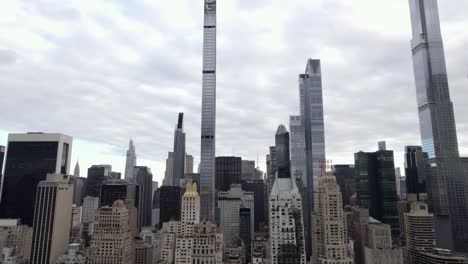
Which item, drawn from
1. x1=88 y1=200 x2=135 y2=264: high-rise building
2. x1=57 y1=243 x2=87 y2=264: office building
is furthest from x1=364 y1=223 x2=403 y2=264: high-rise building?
x1=57 y1=243 x2=87 y2=264: office building

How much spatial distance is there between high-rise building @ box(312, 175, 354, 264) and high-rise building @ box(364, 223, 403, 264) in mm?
12857

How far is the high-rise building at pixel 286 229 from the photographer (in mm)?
140750

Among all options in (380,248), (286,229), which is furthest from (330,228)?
(380,248)

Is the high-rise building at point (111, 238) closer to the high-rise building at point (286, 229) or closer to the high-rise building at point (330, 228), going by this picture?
the high-rise building at point (286, 229)

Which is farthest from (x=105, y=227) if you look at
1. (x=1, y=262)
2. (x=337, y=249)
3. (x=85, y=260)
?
(x=337, y=249)

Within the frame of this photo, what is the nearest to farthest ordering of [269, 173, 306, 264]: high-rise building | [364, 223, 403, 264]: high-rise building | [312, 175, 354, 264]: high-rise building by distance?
1. [269, 173, 306, 264]: high-rise building
2. [312, 175, 354, 264]: high-rise building
3. [364, 223, 403, 264]: high-rise building

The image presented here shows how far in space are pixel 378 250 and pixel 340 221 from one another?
2827 centimetres

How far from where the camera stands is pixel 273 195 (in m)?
157

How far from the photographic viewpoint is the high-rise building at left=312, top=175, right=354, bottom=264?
5969 inches

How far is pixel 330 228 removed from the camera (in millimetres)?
158625

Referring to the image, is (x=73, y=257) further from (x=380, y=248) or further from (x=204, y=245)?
(x=380, y=248)

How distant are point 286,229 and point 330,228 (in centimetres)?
2766

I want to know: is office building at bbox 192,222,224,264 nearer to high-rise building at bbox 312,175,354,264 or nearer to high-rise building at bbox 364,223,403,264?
high-rise building at bbox 312,175,354,264

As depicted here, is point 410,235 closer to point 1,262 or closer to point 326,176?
point 326,176
